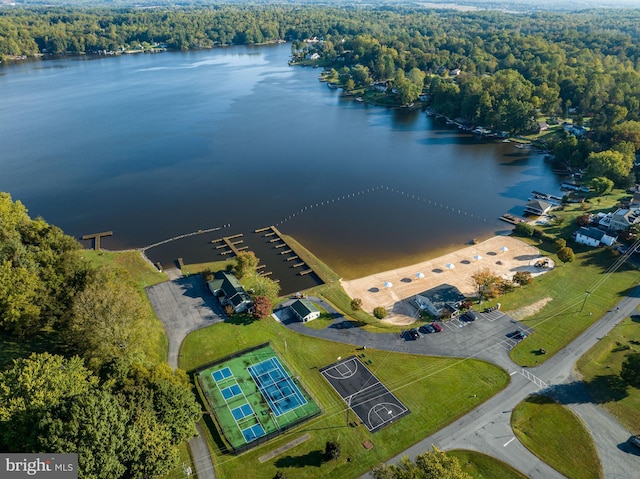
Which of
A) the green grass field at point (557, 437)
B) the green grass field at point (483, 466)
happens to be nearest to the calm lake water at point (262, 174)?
the green grass field at point (557, 437)

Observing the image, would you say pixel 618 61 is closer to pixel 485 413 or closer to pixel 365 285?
pixel 365 285

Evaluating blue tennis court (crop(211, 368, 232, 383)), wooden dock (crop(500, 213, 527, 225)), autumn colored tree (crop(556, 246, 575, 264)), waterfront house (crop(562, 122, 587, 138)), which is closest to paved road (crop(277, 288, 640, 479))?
autumn colored tree (crop(556, 246, 575, 264))

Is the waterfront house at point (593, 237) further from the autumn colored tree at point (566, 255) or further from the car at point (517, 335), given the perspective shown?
the car at point (517, 335)

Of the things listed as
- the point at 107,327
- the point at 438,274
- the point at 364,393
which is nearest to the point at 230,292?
the point at 107,327

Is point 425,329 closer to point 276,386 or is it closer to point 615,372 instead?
point 276,386

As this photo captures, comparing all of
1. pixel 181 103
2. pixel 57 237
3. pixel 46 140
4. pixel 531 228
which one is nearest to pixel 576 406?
pixel 531 228

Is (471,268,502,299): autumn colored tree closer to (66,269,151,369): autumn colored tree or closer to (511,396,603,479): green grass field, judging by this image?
(511,396,603,479): green grass field
